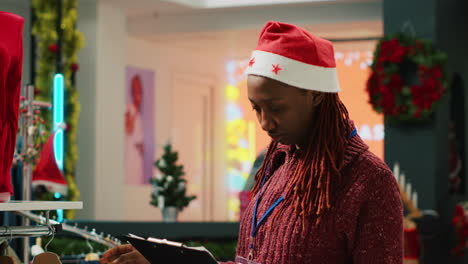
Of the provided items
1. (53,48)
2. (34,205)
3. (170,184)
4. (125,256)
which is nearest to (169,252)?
(125,256)

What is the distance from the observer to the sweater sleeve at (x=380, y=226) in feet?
5.31

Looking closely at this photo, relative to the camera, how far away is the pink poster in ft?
34.0

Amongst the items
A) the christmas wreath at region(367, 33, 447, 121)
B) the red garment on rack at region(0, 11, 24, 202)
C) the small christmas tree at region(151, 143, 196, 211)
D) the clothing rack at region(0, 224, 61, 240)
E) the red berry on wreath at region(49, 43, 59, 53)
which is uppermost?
the red berry on wreath at region(49, 43, 59, 53)

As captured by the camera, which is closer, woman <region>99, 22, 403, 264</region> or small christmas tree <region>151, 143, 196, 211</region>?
woman <region>99, 22, 403, 264</region>

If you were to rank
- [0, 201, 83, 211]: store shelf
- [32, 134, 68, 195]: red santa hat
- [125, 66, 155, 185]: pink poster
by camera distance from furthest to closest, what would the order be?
[125, 66, 155, 185]: pink poster < [32, 134, 68, 195]: red santa hat < [0, 201, 83, 211]: store shelf

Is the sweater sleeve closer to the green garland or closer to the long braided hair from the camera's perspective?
the long braided hair

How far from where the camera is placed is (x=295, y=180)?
175 cm

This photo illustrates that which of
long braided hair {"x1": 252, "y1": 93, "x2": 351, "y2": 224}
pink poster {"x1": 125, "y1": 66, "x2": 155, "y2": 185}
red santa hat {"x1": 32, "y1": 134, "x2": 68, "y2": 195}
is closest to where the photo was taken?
long braided hair {"x1": 252, "y1": 93, "x2": 351, "y2": 224}

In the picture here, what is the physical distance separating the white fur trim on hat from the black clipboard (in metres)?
0.39

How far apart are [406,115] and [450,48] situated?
1031 mm

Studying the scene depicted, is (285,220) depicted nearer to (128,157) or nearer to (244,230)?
(244,230)

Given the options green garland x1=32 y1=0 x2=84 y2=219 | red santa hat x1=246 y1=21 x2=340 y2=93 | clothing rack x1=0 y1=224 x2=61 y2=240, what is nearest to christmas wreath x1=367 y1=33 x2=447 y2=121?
green garland x1=32 y1=0 x2=84 y2=219

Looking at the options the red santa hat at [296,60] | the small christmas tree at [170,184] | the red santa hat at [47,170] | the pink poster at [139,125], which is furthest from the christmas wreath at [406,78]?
the red santa hat at [296,60]

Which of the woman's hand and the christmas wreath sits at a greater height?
the christmas wreath
